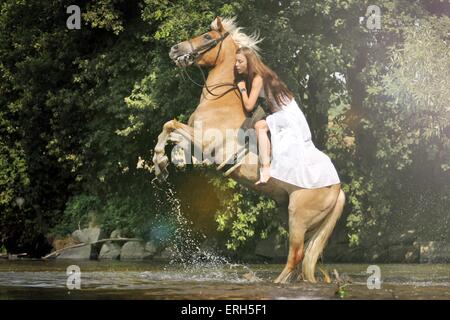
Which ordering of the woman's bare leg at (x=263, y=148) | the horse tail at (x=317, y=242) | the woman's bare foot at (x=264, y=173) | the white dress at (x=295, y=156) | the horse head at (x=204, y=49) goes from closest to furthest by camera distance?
the woman's bare leg at (x=263, y=148) → the woman's bare foot at (x=264, y=173) → the white dress at (x=295, y=156) → the horse tail at (x=317, y=242) → the horse head at (x=204, y=49)

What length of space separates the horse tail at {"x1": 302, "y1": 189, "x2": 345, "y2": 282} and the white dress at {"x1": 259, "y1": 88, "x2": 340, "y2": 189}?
49 cm

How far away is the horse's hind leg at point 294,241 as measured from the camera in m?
15.9

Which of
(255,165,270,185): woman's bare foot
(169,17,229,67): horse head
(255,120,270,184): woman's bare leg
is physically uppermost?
(169,17,229,67): horse head

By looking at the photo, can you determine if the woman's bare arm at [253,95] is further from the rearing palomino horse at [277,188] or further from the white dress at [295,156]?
the white dress at [295,156]

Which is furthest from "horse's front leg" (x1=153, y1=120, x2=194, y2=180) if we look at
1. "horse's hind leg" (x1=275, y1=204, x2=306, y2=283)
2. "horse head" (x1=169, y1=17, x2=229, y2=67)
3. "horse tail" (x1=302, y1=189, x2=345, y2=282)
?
"horse tail" (x1=302, y1=189, x2=345, y2=282)

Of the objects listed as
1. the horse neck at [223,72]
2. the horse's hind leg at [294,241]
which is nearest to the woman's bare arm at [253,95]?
the horse neck at [223,72]

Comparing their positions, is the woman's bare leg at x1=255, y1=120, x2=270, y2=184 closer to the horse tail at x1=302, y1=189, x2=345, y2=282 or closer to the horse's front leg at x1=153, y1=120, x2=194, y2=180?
the horse's front leg at x1=153, y1=120, x2=194, y2=180

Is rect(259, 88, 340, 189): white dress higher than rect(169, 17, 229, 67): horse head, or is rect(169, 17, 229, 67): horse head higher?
rect(169, 17, 229, 67): horse head

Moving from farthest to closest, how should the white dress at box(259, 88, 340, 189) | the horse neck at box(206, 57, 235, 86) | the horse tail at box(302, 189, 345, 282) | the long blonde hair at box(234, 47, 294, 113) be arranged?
1. the horse neck at box(206, 57, 235, 86)
2. the long blonde hair at box(234, 47, 294, 113)
3. the horse tail at box(302, 189, 345, 282)
4. the white dress at box(259, 88, 340, 189)

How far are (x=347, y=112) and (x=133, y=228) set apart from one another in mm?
9232

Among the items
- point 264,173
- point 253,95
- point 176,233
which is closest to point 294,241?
point 264,173

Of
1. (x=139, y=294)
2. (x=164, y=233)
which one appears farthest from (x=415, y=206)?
(x=139, y=294)

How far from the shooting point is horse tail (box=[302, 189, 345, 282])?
15.9 meters

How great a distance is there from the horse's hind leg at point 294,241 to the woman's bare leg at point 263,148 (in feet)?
2.54
